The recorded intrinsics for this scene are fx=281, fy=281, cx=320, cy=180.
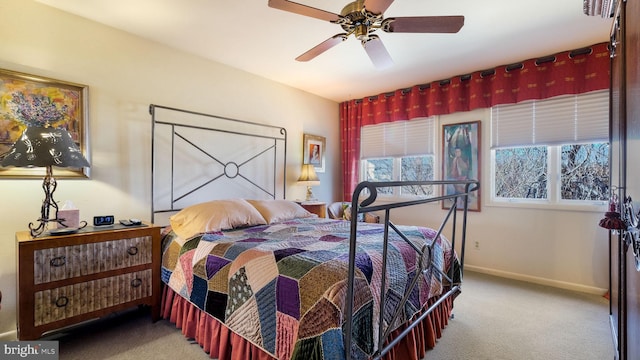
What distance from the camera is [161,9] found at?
2246 mm

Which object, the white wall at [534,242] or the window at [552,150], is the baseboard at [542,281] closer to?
the white wall at [534,242]

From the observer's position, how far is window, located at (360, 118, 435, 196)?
13.4 feet

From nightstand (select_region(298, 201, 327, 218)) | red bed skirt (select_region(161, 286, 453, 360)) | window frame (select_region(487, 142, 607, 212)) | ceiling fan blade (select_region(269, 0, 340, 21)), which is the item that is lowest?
red bed skirt (select_region(161, 286, 453, 360))

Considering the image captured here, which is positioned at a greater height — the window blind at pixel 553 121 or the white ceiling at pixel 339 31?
the white ceiling at pixel 339 31

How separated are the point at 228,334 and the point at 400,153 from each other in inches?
136

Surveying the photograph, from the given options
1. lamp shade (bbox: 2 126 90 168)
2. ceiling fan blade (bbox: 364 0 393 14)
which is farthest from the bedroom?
ceiling fan blade (bbox: 364 0 393 14)

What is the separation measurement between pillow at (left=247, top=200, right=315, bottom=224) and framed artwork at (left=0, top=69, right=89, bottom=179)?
1488 mm

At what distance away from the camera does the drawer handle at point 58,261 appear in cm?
181

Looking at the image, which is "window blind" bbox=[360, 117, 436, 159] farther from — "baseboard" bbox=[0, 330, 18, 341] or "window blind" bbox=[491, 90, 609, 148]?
"baseboard" bbox=[0, 330, 18, 341]

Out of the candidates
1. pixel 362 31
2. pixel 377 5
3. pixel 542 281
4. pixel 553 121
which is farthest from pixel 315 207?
pixel 553 121

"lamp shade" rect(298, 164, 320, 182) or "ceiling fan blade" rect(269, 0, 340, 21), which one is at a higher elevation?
"ceiling fan blade" rect(269, 0, 340, 21)

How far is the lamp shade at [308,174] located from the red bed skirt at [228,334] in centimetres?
220

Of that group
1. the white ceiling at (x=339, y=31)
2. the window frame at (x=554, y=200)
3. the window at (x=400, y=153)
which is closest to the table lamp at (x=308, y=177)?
the window at (x=400, y=153)

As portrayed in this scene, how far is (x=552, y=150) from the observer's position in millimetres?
3150
